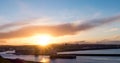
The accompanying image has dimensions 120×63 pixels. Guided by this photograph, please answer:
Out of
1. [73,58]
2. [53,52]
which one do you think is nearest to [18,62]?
[73,58]

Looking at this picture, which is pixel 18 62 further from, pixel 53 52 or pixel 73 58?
pixel 53 52

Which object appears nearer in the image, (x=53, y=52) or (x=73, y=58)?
(x=73, y=58)

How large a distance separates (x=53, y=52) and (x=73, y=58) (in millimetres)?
15095

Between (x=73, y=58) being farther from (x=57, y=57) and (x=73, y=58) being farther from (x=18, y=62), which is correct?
(x=18, y=62)

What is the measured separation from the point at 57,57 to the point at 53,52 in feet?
26.6

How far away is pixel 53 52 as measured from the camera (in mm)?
106875

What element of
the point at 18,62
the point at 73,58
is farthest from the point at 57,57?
the point at 18,62

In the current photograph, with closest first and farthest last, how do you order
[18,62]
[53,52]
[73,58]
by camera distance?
[18,62], [73,58], [53,52]

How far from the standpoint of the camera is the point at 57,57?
99.1 meters

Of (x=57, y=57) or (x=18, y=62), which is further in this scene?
(x=57, y=57)

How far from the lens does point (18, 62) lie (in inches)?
1777

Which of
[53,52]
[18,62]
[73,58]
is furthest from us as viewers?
[53,52]

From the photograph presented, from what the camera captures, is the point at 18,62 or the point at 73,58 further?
the point at 73,58

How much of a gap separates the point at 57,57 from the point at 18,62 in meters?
54.7
